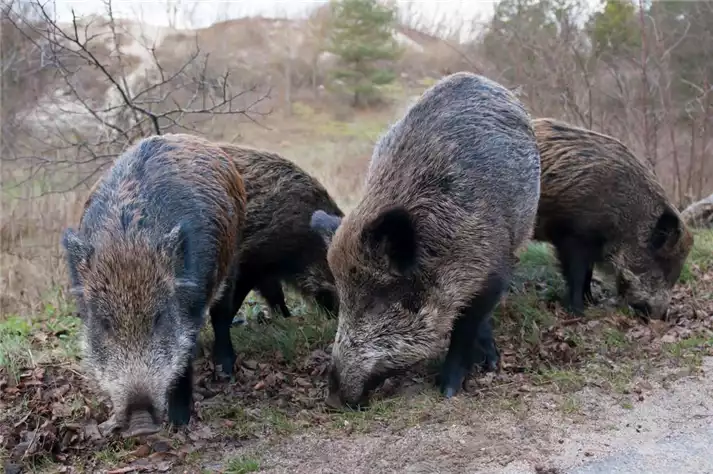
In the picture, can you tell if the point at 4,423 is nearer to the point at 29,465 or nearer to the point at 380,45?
the point at 29,465

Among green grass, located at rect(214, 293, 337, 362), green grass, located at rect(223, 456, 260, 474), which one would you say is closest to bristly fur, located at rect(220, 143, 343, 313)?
green grass, located at rect(214, 293, 337, 362)

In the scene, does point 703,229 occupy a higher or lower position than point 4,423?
higher

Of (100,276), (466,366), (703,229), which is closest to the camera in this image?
(100,276)

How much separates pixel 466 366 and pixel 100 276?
2.50 metres

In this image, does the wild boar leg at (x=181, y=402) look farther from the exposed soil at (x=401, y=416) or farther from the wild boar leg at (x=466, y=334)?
the wild boar leg at (x=466, y=334)

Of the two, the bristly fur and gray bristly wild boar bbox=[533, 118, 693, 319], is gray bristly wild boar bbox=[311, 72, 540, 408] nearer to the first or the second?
the bristly fur

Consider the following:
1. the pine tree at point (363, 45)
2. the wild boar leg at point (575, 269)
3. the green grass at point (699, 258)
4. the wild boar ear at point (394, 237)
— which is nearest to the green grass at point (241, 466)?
the wild boar ear at point (394, 237)

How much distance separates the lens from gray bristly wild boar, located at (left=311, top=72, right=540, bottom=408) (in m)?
4.49

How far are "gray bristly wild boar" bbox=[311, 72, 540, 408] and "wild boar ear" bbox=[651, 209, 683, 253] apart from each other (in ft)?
6.03

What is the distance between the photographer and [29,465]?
3873mm

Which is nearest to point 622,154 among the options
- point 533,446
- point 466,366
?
point 466,366

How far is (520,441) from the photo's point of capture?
3912 millimetres

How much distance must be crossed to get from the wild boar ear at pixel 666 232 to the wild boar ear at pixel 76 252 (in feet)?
16.2

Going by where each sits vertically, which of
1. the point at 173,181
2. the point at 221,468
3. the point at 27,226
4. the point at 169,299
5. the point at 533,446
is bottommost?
the point at 27,226
